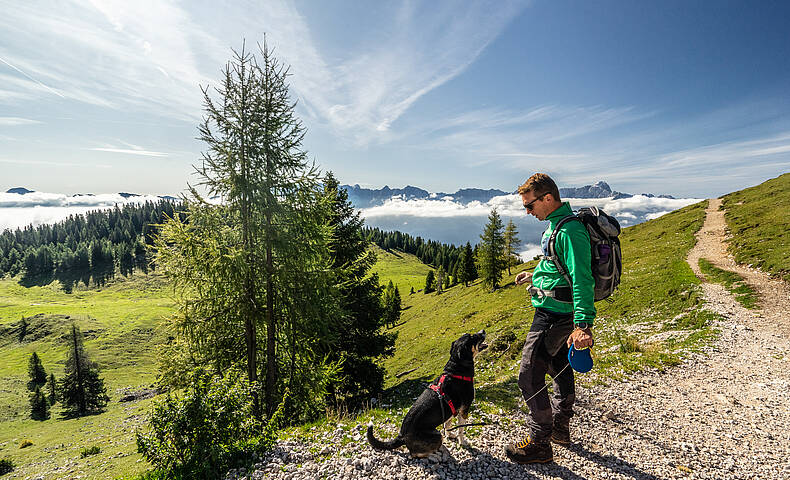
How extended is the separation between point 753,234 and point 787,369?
1127 inches

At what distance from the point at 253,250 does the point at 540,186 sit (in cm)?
846

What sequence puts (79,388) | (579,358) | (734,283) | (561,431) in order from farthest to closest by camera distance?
(79,388)
(734,283)
(561,431)
(579,358)

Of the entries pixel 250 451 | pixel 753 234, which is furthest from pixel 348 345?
pixel 753 234

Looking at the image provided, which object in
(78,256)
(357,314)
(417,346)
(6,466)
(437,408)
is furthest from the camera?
(78,256)

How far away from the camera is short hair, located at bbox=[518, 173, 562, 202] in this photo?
4.57 metres

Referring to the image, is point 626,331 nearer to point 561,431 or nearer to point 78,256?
point 561,431

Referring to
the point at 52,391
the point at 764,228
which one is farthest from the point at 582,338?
the point at 52,391

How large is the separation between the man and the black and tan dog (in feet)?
2.97

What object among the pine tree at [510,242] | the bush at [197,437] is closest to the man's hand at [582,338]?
the bush at [197,437]

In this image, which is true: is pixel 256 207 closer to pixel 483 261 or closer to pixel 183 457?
pixel 183 457

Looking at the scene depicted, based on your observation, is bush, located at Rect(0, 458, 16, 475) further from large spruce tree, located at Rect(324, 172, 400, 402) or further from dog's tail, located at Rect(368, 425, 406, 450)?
dog's tail, located at Rect(368, 425, 406, 450)

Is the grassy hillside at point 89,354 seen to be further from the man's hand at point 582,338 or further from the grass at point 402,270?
the grass at point 402,270

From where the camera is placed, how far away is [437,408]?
4980 millimetres

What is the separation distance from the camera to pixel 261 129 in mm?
9836
